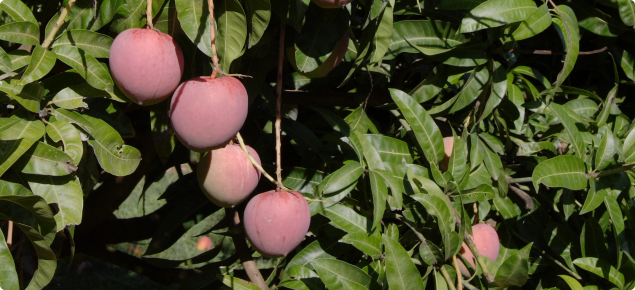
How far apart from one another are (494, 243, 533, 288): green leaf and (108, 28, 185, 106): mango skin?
27.2 inches

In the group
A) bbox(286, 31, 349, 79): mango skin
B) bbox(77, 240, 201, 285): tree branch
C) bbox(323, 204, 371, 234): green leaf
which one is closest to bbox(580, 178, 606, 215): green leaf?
bbox(323, 204, 371, 234): green leaf

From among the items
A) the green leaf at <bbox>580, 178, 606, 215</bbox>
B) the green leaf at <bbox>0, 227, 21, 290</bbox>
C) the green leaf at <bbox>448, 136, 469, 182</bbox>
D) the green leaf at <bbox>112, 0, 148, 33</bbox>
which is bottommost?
the green leaf at <bbox>0, 227, 21, 290</bbox>

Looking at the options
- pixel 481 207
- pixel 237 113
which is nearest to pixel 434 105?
pixel 481 207

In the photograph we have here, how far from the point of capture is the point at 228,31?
0.66 metres

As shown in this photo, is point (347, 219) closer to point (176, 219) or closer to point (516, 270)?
point (516, 270)

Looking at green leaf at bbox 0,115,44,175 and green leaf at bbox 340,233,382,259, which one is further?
green leaf at bbox 340,233,382,259

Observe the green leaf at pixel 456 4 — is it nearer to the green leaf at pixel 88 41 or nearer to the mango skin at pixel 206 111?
the mango skin at pixel 206 111

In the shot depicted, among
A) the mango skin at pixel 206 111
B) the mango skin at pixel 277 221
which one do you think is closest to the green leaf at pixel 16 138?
the mango skin at pixel 206 111

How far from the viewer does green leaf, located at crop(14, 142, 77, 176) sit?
0.70 metres

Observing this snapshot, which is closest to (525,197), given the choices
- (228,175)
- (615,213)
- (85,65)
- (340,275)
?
(615,213)

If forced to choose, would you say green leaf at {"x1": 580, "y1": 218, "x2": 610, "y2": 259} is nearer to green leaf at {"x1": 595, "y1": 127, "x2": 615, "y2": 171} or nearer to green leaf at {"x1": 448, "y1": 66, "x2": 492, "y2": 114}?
green leaf at {"x1": 595, "y1": 127, "x2": 615, "y2": 171}

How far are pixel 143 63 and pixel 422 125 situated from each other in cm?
55

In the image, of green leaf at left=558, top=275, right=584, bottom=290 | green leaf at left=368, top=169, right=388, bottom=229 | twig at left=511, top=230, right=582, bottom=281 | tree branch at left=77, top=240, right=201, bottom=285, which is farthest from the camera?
tree branch at left=77, top=240, right=201, bottom=285

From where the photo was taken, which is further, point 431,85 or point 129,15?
point 431,85
